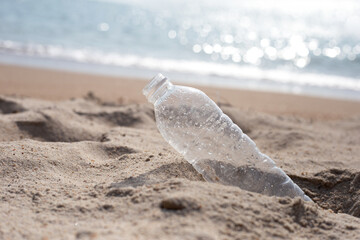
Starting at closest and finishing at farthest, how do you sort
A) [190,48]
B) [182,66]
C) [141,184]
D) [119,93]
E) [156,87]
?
[141,184], [156,87], [119,93], [182,66], [190,48]

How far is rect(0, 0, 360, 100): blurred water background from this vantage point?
29.2 feet

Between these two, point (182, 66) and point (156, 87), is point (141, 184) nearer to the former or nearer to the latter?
point (156, 87)

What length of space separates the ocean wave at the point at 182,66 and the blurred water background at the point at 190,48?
0.02 metres

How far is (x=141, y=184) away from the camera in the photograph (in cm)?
198

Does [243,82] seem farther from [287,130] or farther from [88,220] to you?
[88,220]

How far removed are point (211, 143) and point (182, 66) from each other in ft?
25.2

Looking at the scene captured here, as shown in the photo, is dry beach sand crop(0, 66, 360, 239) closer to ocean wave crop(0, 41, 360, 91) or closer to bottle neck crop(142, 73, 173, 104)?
bottle neck crop(142, 73, 173, 104)

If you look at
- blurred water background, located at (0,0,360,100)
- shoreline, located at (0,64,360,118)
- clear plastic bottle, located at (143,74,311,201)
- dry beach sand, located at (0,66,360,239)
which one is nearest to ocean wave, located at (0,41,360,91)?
blurred water background, located at (0,0,360,100)

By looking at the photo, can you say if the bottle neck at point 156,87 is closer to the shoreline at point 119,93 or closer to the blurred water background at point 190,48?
the shoreline at point 119,93

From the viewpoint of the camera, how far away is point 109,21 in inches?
680

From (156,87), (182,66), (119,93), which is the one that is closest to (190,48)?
(182,66)

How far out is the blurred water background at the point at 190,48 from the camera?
891cm

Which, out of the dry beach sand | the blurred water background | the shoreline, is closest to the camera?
the dry beach sand

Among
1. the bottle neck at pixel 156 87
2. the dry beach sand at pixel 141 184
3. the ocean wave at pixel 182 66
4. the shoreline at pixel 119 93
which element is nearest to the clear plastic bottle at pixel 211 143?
the bottle neck at pixel 156 87
